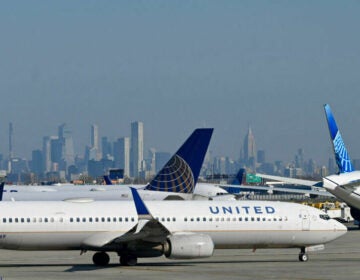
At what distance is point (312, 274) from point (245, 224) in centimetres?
608

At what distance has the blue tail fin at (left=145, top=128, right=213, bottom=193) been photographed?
70625 mm

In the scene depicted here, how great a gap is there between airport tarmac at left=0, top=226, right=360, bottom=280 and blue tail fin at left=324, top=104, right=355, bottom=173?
25341mm

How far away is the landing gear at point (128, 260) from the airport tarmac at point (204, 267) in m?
0.29

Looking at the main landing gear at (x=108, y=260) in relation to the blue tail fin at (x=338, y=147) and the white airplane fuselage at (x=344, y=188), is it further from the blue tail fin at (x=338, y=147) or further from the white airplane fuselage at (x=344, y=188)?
the blue tail fin at (x=338, y=147)

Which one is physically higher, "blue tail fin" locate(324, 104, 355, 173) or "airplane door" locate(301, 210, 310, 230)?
"blue tail fin" locate(324, 104, 355, 173)

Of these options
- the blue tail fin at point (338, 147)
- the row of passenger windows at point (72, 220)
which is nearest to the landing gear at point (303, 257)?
the row of passenger windows at point (72, 220)

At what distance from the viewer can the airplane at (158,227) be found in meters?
45.0

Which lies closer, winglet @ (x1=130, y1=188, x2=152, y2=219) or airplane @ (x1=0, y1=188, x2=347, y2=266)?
winglet @ (x1=130, y1=188, x2=152, y2=219)

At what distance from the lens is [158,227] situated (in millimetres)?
44375

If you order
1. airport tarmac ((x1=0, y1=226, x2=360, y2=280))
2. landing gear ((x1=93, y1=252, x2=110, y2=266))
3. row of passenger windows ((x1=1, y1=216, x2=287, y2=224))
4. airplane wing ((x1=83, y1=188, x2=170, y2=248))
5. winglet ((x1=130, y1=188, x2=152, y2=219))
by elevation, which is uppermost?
winglet ((x1=130, y1=188, x2=152, y2=219))

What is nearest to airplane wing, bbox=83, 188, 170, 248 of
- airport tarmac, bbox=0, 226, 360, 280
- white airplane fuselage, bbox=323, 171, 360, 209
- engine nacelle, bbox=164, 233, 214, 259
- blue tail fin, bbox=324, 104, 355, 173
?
engine nacelle, bbox=164, 233, 214, 259

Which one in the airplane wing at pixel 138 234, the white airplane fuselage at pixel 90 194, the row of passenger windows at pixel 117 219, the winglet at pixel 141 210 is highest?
the white airplane fuselage at pixel 90 194

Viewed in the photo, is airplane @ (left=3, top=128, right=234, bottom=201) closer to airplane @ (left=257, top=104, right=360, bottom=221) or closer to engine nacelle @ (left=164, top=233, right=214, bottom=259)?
airplane @ (left=257, top=104, right=360, bottom=221)

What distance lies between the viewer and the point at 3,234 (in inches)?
1785
